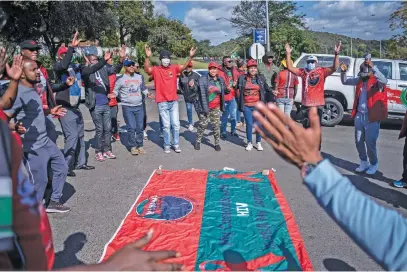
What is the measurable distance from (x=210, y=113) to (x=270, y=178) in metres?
2.46

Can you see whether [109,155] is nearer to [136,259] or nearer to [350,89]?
[136,259]

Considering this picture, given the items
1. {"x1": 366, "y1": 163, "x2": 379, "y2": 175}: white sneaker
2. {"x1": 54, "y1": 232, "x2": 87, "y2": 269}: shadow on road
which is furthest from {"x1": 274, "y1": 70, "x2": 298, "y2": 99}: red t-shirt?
{"x1": 54, "y1": 232, "x2": 87, "y2": 269}: shadow on road

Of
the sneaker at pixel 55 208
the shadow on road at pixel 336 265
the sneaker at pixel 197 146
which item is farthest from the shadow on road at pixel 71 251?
the sneaker at pixel 197 146

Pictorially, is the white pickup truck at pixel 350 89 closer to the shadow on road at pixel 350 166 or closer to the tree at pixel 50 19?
the shadow on road at pixel 350 166

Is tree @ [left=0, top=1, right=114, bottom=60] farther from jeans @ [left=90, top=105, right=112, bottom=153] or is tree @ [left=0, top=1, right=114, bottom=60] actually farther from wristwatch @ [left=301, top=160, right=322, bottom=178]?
wristwatch @ [left=301, top=160, right=322, bottom=178]

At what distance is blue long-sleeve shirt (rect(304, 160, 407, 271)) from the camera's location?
1.11 m

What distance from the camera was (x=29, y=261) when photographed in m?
1.19

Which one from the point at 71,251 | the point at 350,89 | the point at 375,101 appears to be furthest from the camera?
the point at 350,89

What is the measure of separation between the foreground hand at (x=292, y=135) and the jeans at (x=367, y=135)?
4947 mm

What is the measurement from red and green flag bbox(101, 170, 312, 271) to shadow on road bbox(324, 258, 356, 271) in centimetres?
20

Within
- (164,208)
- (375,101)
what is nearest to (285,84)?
(375,101)

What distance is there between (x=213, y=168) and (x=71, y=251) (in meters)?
3.15

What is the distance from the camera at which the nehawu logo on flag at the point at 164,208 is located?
426cm

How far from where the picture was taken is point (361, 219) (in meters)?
1.11
